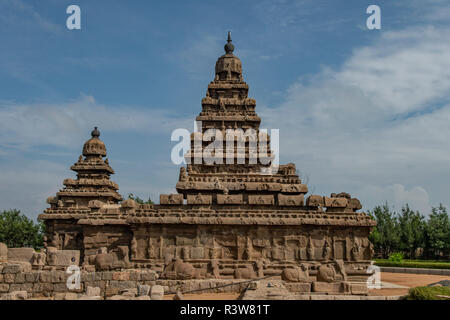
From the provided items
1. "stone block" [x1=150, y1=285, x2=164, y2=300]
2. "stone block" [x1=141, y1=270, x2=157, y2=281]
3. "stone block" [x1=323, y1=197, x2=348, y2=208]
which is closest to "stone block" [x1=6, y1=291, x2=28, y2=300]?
"stone block" [x1=141, y1=270, x2=157, y2=281]

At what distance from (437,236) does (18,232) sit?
2118 inches

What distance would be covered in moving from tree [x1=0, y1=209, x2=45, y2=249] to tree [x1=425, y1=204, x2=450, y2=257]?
5075 cm

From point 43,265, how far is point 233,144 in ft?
52.6

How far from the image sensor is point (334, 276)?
1827 centimetres

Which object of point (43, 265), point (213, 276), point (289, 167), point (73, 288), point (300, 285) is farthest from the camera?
point (289, 167)

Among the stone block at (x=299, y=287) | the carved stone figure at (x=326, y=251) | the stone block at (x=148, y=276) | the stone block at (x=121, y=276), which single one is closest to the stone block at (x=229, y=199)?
the carved stone figure at (x=326, y=251)

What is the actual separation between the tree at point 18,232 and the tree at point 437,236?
50.7 meters

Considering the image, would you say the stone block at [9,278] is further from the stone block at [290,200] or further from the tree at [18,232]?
the tree at [18,232]

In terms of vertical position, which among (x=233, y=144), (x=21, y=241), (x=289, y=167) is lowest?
(x=21, y=241)

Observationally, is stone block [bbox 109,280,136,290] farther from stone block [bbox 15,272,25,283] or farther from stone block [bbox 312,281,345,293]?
stone block [bbox 312,281,345,293]

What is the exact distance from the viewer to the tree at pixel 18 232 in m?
51.3

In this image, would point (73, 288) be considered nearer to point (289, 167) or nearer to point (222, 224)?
point (222, 224)
